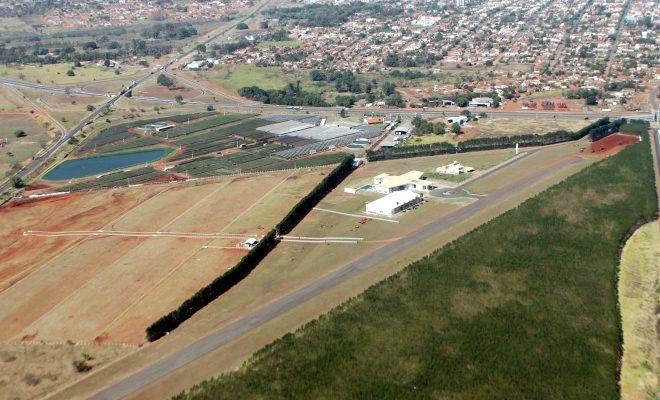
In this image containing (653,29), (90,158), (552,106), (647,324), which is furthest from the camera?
(653,29)

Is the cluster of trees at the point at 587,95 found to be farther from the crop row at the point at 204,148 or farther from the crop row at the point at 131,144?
the crop row at the point at 131,144

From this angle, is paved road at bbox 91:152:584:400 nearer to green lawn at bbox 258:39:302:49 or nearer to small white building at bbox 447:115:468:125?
small white building at bbox 447:115:468:125

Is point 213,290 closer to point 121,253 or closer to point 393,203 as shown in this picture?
point 121,253

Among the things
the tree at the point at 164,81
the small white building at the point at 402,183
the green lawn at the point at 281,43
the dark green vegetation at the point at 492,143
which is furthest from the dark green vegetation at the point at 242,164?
the green lawn at the point at 281,43

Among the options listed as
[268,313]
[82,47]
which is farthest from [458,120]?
[82,47]

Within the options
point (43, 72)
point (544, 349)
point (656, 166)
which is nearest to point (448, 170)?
point (656, 166)

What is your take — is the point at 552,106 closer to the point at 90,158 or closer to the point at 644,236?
the point at 644,236
